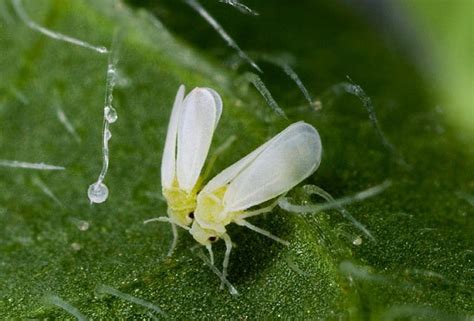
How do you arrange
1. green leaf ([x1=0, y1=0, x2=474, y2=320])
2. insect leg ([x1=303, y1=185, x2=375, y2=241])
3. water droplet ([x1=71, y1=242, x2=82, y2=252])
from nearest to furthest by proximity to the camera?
green leaf ([x1=0, y1=0, x2=474, y2=320]), insect leg ([x1=303, y1=185, x2=375, y2=241]), water droplet ([x1=71, y1=242, x2=82, y2=252])

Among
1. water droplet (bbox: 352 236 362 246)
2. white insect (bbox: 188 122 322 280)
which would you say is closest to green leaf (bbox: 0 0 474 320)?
water droplet (bbox: 352 236 362 246)

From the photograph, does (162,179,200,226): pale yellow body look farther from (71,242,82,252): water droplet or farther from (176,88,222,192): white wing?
(71,242,82,252): water droplet

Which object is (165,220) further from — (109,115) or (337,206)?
(337,206)

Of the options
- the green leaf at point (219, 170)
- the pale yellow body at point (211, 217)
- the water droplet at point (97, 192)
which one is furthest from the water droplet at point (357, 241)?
the water droplet at point (97, 192)

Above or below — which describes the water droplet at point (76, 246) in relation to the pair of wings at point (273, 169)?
below

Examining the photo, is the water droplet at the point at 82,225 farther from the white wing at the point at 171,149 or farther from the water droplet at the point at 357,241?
the water droplet at the point at 357,241

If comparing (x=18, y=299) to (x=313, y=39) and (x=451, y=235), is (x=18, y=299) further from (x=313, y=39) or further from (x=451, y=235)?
(x=313, y=39)

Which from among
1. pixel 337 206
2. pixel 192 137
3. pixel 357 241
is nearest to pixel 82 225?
pixel 192 137
